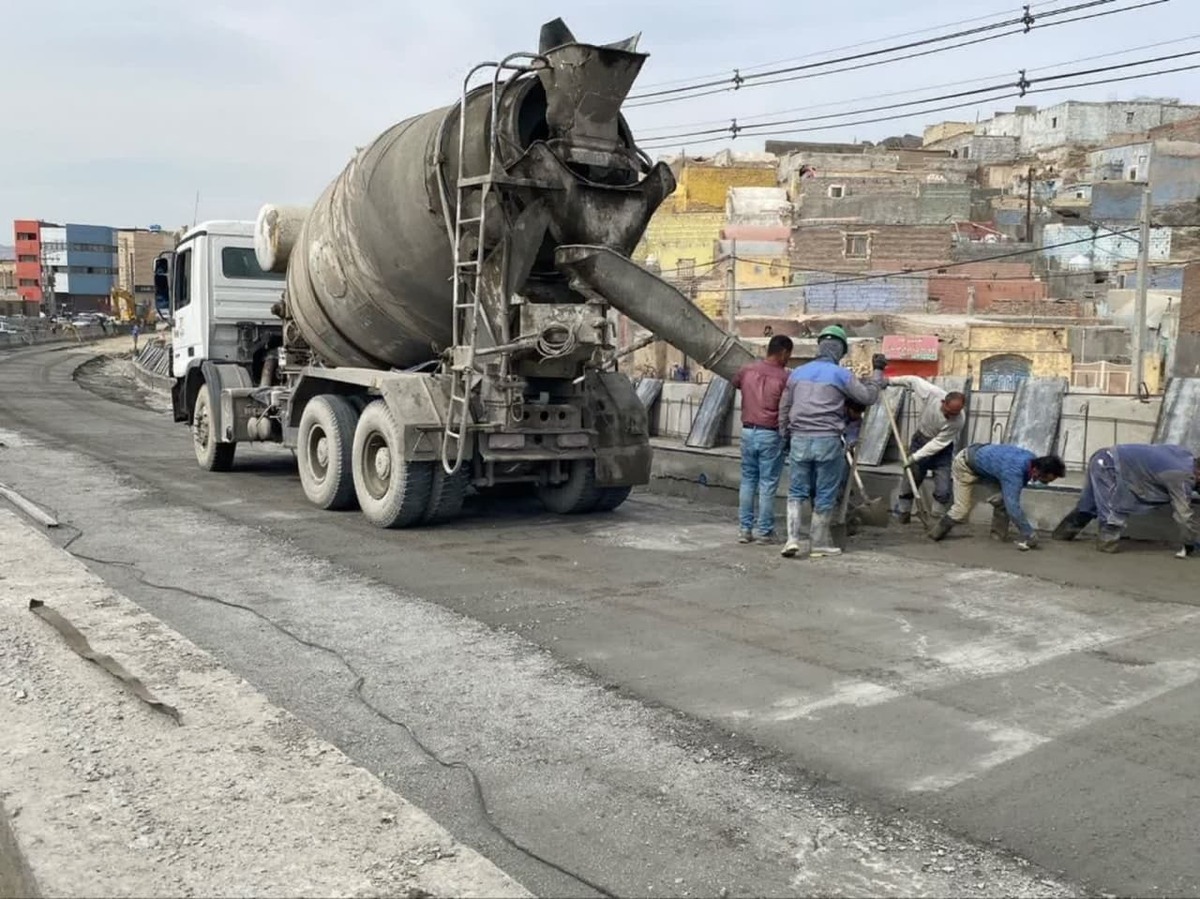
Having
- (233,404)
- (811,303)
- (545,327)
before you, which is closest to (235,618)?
(545,327)

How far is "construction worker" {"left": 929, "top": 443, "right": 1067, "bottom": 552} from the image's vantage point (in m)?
8.50

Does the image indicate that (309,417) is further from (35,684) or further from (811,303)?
(811,303)

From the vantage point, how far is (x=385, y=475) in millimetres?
9211

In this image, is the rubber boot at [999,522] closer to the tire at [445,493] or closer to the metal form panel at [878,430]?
the metal form panel at [878,430]

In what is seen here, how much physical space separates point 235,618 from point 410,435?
2706 mm

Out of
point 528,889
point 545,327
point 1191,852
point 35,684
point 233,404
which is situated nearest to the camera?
point 528,889

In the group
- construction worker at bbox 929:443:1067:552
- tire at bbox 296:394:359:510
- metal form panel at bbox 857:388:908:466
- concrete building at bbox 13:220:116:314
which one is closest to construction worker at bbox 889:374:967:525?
construction worker at bbox 929:443:1067:552

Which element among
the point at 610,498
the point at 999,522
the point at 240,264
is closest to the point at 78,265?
the point at 240,264

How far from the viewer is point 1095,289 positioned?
47375 millimetres

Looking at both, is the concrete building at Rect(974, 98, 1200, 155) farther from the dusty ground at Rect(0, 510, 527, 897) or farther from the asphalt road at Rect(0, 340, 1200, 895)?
the dusty ground at Rect(0, 510, 527, 897)

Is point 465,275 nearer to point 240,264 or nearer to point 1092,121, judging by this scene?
point 240,264

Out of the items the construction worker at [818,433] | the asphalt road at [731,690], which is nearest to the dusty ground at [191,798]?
the asphalt road at [731,690]

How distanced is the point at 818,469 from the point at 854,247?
40184mm

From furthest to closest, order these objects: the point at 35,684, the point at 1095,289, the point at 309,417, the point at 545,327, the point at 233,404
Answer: the point at 1095,289 < the point at 233,404 < the point at 309,417 < the point at 545,327 < the point at 35,684
